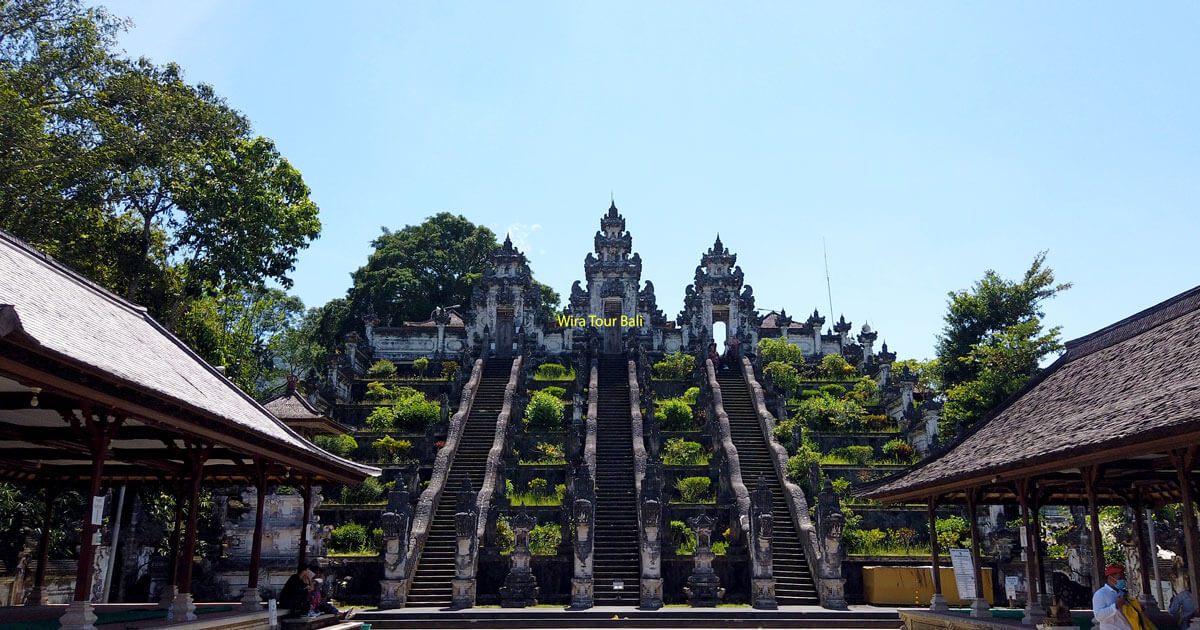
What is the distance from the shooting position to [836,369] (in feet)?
120

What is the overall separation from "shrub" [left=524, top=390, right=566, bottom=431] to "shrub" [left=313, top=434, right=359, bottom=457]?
18.9 feet

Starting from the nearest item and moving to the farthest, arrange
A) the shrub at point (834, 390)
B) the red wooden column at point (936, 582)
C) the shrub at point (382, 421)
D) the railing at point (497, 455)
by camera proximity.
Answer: the red wooden column at point (936, 582) → the railing at point (497, 455) → the shrub at point (382, 421) → the shrub at point (834, 390)

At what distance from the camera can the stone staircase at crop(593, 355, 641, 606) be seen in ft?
66.1

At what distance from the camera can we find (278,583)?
1988 cm

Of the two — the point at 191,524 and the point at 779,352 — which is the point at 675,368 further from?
the point at 191,524

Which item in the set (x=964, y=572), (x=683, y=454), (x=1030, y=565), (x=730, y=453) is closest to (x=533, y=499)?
(x=683, y=454)

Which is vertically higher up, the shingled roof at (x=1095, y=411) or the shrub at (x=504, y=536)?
the shingled roof at (x=1095, y=411)

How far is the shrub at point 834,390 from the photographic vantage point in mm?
34000

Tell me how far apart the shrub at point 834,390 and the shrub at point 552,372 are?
1021 cm

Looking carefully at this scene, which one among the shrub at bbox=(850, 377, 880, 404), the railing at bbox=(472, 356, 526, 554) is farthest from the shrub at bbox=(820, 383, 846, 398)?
the railing at bbox=(472, 356, 526, 554)

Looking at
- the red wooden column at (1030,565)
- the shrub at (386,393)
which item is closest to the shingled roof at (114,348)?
the red wooden column at (1030,565)

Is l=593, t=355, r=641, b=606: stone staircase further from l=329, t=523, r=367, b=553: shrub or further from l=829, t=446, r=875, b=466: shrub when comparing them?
l=829, t=446, r=875, b=466: shrub

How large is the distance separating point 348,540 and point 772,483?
11.6 m

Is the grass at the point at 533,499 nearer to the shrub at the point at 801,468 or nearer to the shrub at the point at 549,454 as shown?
the shrub at the point at 549,454
